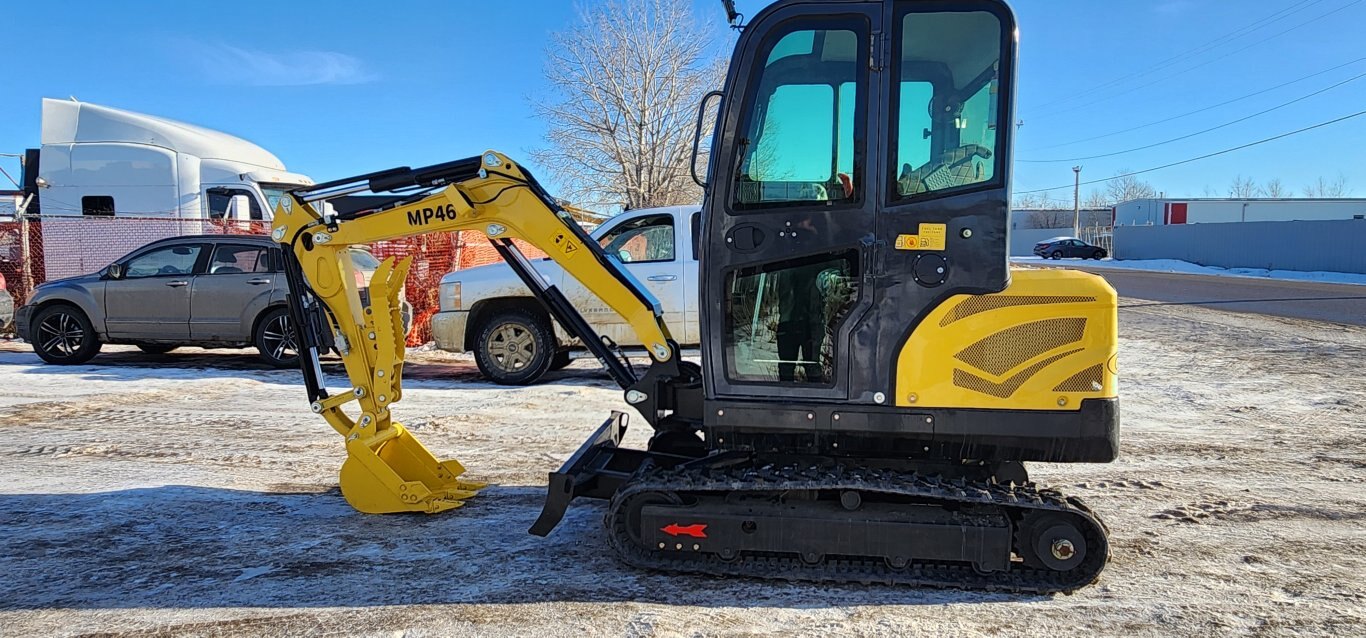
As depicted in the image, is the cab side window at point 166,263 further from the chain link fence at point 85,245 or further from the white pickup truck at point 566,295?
the white pickup truck at point 566,295

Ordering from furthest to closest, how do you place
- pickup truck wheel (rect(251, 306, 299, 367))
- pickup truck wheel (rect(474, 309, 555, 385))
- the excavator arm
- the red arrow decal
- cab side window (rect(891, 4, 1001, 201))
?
pickup truck wheel (rect(251, 306, 299, 367))
pickup truck wheel (rect(474, 309, 555, 385))
the excavator arm
the red arrow decal
cab side window (rect(891, 4, 1001, 201))

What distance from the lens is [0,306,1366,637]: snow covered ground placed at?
3.28 m

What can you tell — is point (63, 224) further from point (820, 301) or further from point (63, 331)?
point (820, 301)

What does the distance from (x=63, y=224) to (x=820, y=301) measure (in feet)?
47.0

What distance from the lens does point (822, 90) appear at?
3408 millimetres

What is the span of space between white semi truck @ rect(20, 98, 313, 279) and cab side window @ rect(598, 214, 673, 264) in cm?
792

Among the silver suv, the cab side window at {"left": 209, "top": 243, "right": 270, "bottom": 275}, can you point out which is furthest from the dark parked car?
the cab side window at {"left": 209, "top": 243, "right": 270, "bottom": 275}

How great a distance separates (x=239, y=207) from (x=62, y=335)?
13.5 feet

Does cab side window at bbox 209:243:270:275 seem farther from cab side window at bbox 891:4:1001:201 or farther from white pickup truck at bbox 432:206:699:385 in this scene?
cab side window at bbox 891:4:1001:201

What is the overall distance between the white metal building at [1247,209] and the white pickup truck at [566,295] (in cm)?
7543

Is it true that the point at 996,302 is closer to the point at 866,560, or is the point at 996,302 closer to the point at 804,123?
the point at 804,123

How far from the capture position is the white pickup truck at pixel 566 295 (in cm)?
862

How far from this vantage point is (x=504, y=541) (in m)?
4.11

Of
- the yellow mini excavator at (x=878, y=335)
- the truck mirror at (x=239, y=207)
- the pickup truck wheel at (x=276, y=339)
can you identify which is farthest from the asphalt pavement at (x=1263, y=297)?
the truck mirror at (x=239, y=207)
